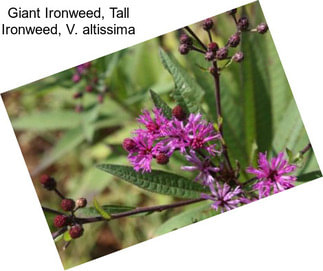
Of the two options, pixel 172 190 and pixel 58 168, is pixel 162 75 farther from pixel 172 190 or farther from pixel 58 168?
pixel 172 190

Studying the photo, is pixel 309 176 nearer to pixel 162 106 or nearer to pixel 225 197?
pixel 225 197

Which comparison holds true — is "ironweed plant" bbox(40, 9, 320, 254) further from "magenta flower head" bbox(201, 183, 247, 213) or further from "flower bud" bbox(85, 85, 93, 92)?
"flower bud" bbox(85, 85, 93, 92)

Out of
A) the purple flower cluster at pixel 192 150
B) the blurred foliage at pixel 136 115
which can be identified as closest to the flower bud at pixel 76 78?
the blurred foliage at pixel 136 115

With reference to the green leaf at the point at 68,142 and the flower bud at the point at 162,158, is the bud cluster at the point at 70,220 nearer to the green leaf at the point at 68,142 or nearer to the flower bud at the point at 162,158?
the flower bud at the point at 162,158

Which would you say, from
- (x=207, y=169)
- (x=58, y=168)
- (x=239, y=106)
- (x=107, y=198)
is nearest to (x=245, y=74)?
(x=239, y=106)

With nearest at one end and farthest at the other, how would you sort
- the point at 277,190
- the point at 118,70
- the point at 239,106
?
the point at 277,190
the point at 239,106
the point at 118,70

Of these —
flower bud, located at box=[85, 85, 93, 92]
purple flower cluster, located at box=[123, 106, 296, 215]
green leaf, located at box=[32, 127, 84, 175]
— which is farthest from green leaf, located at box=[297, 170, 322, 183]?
green leaf, located at box=[32, 127, 84, 175]
